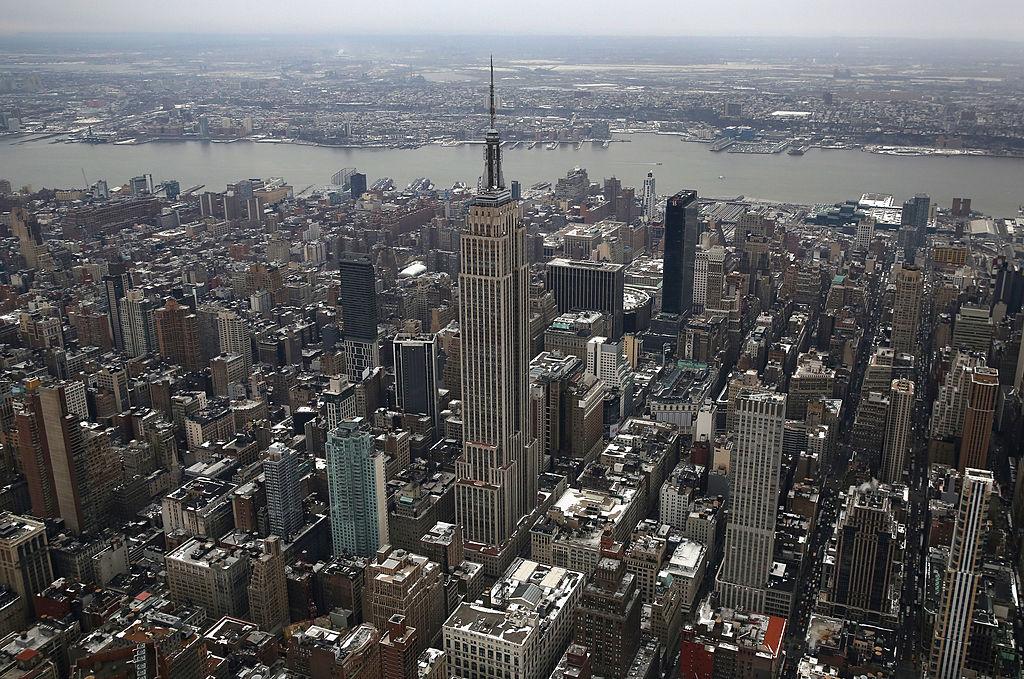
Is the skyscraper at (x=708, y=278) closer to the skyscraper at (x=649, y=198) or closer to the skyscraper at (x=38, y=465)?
the skyscraper at (x=649, y=198)

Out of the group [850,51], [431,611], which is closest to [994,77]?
[850,51]

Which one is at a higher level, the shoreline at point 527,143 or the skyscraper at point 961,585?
the shoreline at point 527,143

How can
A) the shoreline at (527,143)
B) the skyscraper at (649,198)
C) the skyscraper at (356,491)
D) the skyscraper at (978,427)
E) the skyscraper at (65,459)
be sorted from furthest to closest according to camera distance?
the skyscraper at (649,198) → the shoreline at (527,143) → the skyscraper at (978,427) → the skyscraper at (65,459) → the skyscraper at (356,491)

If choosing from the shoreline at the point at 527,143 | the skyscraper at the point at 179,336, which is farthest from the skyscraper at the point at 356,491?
the shoreline at the point at 527,143

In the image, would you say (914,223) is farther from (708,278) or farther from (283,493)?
(283,493)

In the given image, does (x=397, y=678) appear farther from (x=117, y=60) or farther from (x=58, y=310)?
Result: (x=117, y=60)
